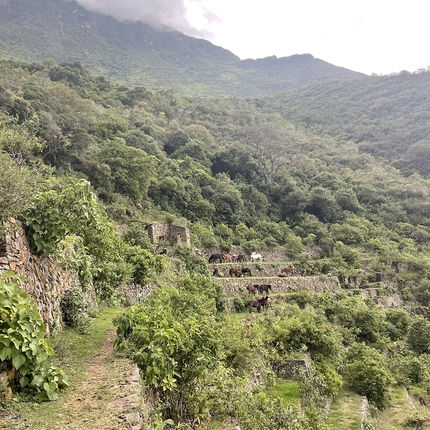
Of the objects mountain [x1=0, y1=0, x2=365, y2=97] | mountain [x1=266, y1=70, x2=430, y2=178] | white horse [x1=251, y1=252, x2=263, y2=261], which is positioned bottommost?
white horse [x1=251, y1=252, x2=263, y2=261]

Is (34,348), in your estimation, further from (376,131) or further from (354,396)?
(376,131)

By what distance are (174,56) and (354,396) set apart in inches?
6047

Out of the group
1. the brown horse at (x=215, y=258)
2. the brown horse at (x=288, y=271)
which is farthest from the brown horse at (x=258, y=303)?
the brown horse at (x=288, y=271)

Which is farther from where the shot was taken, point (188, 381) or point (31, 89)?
point (31, 89)

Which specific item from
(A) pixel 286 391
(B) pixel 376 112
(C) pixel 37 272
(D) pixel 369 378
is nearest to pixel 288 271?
(D) pixel 369 378

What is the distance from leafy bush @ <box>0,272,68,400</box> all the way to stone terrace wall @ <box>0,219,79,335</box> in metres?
Result: 1.35

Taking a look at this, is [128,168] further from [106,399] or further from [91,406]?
[91,406]

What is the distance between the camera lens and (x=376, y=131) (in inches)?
3469

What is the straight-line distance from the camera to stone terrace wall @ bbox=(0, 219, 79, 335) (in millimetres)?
5863

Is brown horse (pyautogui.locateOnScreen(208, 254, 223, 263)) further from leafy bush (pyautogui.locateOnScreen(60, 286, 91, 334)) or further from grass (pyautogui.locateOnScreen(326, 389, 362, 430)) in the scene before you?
leafy bush (pyautogui.locateOnScreen(60, 286, 91, 334))

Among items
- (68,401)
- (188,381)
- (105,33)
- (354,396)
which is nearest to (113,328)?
(188,381)

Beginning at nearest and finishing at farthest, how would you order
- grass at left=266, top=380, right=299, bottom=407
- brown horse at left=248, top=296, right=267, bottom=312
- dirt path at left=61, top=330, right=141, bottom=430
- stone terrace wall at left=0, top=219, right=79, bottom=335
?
1. dirt path at left=61, top=330, right=141, bottom=430
2. stone terrace wall at left=0, top=219, right=79, bottom=335
3. grass at left=266, top=380, right=299, bottom=407
4. brown horse at left=248, top=296, right=267, bottom=312

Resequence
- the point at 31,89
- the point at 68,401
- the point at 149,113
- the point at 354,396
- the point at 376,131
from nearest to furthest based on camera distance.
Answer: the point at 68,401
the point at 354,396
the point at 31,89
the point at 149,113
the point at 376,131

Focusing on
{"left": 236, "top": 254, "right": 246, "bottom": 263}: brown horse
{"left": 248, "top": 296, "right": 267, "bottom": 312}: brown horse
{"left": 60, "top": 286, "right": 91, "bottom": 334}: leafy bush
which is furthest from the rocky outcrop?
{"left": 60, "top": 286, "right": 91, "bottom": 334}: leafy bush
